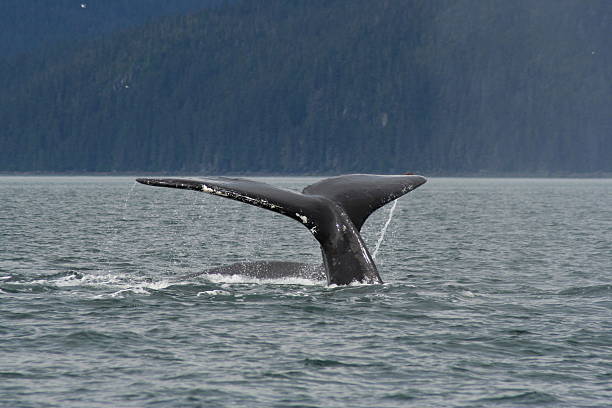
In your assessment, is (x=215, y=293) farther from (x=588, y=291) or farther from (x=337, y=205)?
(x=588, y=291)

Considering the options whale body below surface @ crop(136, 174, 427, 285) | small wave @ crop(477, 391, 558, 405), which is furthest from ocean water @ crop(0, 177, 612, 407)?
whale body below surface @ crop(136, 174, 427, 285)

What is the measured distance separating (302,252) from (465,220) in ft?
86.4

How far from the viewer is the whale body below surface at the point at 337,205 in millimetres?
15242

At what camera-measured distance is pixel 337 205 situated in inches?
645

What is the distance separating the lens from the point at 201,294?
61.5 ft

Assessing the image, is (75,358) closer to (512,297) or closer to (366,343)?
(366,343)

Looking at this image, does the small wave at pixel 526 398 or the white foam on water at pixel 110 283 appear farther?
the white foam on water at pixel 110 283

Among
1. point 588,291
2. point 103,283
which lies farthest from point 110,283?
point 588,291

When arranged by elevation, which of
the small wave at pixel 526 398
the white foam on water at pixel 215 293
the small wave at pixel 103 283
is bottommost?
the small wave at pixel 526 398

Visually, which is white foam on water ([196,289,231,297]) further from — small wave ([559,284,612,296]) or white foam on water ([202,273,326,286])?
small wave ([559,284,612,296])

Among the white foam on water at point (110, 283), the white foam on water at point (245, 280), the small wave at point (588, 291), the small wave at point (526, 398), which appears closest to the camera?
the small wave at point (526, 398)

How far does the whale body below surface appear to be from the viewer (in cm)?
1524

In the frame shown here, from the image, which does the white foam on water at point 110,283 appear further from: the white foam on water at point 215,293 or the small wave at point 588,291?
the small wave at point 588,291

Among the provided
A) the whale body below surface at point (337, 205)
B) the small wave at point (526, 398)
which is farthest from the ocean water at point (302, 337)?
the whale body below surface at point (337, 205)
